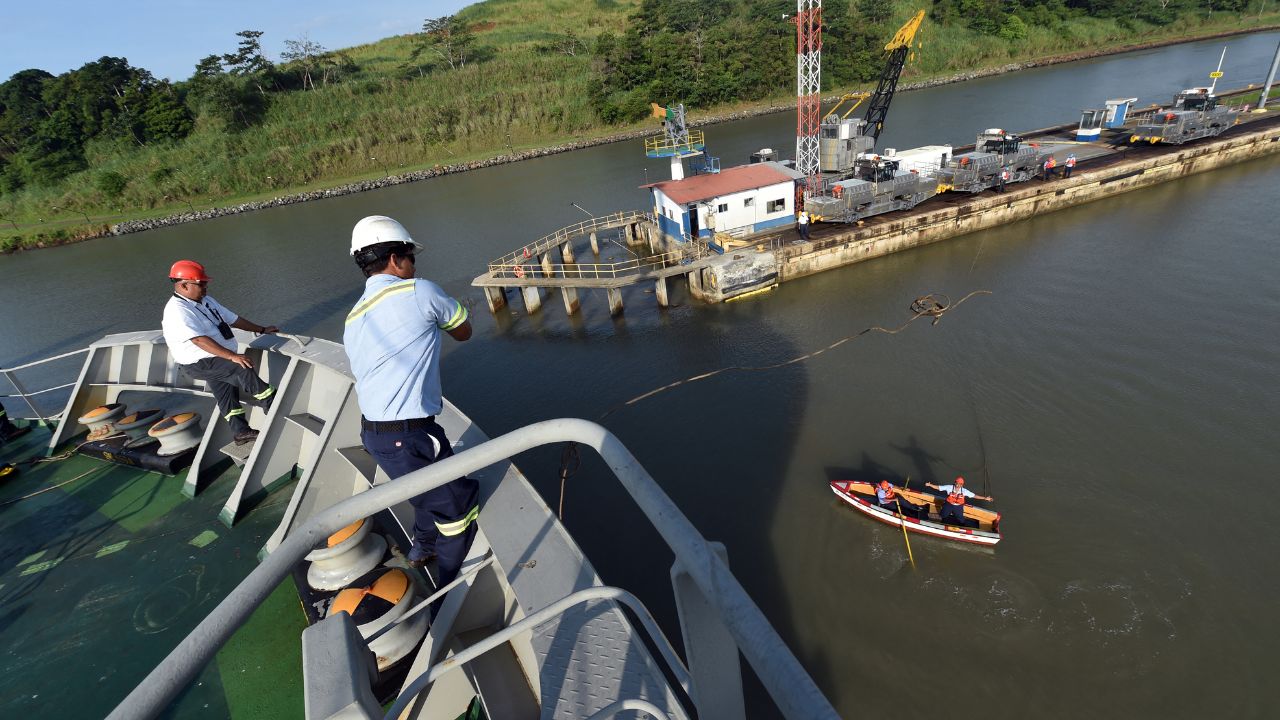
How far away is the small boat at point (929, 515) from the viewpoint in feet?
32.6

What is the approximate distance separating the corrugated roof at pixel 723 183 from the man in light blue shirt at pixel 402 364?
19.8m

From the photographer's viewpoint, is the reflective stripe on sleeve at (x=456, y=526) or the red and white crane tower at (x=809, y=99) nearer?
the reflective stripe on sleeve at (x=456, y=526)

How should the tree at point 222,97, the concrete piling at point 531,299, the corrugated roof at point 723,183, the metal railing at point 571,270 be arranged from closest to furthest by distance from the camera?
the metal railing at point 571,270
the concrete piling at point 531,299
the corrugated roof at point 723,183
the tree at point 222,97

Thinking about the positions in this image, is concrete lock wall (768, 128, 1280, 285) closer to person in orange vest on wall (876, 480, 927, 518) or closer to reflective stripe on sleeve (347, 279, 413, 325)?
person in orange vest on wall (876, 480, 927, 518)

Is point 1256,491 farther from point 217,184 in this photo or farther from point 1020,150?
point 217,184

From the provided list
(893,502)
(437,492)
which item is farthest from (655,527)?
(893,502)

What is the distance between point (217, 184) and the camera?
57.6 meters

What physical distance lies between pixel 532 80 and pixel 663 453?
2952 inches

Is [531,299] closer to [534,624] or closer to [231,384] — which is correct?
[231,384]

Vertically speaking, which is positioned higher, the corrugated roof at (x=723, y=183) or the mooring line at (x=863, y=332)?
the corrugated roof at (x=723, y=183)

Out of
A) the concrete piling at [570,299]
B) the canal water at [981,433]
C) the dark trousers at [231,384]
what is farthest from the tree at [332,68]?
the dark trousers at [231,384]

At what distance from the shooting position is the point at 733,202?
23.0m

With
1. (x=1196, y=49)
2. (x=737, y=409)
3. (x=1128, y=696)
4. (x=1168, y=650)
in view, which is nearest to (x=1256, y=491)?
(x=1168, y=650)

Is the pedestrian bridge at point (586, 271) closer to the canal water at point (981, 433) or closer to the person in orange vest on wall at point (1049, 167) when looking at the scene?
the canal water at point (981, 433)
